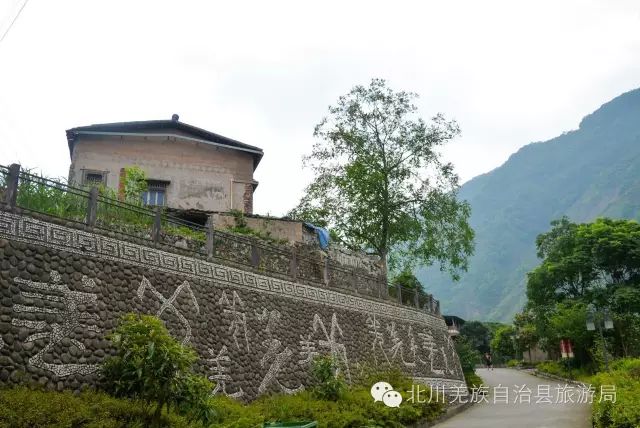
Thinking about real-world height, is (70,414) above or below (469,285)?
below

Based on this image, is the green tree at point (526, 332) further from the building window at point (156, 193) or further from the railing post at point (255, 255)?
the railing post at point (255, 255)

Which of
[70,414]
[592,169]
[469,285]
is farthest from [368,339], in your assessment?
[592,169]

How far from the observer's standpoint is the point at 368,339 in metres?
17.3

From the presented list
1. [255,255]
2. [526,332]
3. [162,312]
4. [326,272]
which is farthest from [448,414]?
[526,332]

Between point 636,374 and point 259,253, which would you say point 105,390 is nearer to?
point 259,253

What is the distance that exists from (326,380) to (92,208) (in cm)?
696

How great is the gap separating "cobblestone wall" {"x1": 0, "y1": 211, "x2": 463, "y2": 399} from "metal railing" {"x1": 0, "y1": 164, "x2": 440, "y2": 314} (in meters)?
0.29

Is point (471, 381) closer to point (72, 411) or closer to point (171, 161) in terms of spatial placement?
point (171, 161)

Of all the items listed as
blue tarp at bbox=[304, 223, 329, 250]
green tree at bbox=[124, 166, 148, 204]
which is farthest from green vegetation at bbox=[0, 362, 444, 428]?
green tree at bbox=[124, 166, 148, 204]

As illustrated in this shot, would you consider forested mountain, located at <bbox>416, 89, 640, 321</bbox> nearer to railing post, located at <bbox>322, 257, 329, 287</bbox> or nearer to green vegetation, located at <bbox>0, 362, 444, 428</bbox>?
railing post, located at <bbox>322, 257, 329, 287</bbox>

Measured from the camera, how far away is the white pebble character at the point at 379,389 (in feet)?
48.0

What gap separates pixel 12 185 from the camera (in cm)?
904

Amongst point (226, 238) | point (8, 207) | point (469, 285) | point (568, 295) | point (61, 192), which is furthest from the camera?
point (469, 285)

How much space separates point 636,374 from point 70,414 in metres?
16.7
